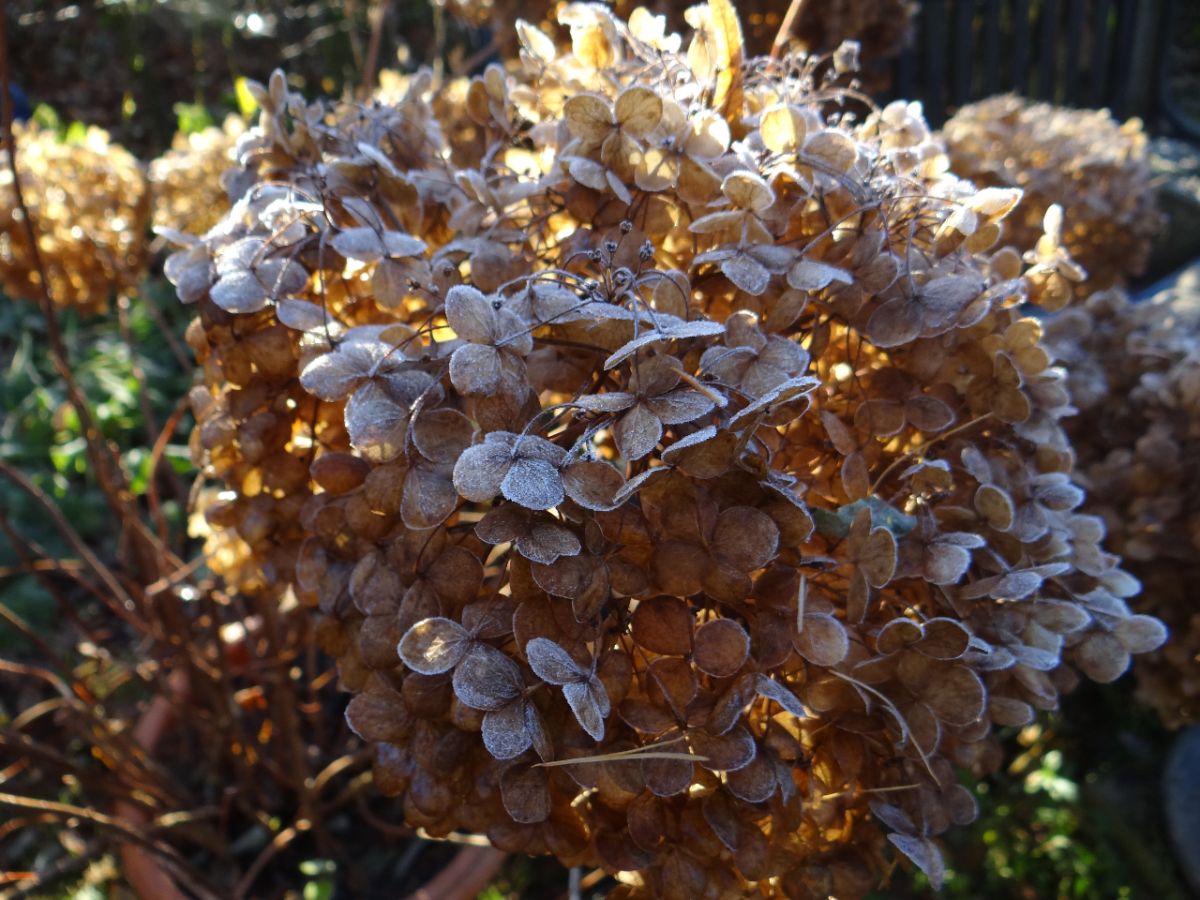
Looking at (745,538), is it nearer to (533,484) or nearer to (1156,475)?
(533,484)

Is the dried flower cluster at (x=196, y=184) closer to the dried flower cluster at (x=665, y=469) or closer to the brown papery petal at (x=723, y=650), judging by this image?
the dried flower cluster at (x=665, y=469)

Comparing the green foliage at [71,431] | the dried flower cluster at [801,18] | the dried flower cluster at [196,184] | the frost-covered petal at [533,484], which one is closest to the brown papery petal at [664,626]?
the frost-covered petal at [533,484]

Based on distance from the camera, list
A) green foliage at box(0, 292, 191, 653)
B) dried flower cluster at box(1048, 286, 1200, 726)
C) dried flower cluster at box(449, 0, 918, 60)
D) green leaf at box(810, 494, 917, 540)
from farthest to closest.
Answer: green foliage at box(0, 292, 191, 653)
dried flower cluster at box(449, 0, 918, 60)
dried flower cluster at box(1048, 286, 1200, 726)
green leaf at box(810, 494, 917, 540)

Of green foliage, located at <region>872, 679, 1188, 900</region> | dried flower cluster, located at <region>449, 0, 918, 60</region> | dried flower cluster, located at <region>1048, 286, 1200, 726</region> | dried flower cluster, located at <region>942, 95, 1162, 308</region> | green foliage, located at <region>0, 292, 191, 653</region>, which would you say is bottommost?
green foliage, located at <region>872, 679, 1188, 900</region>

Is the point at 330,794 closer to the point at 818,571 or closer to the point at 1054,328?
the point at 818,571

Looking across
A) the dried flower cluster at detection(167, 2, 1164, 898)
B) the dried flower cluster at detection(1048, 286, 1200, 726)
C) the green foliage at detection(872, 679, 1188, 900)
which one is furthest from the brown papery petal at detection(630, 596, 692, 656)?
the green foliage at detection(872, 679, 1188, 900)

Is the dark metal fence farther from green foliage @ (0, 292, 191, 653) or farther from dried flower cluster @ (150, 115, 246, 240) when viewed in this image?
green foliage @ (0, 292, 191, 653)
